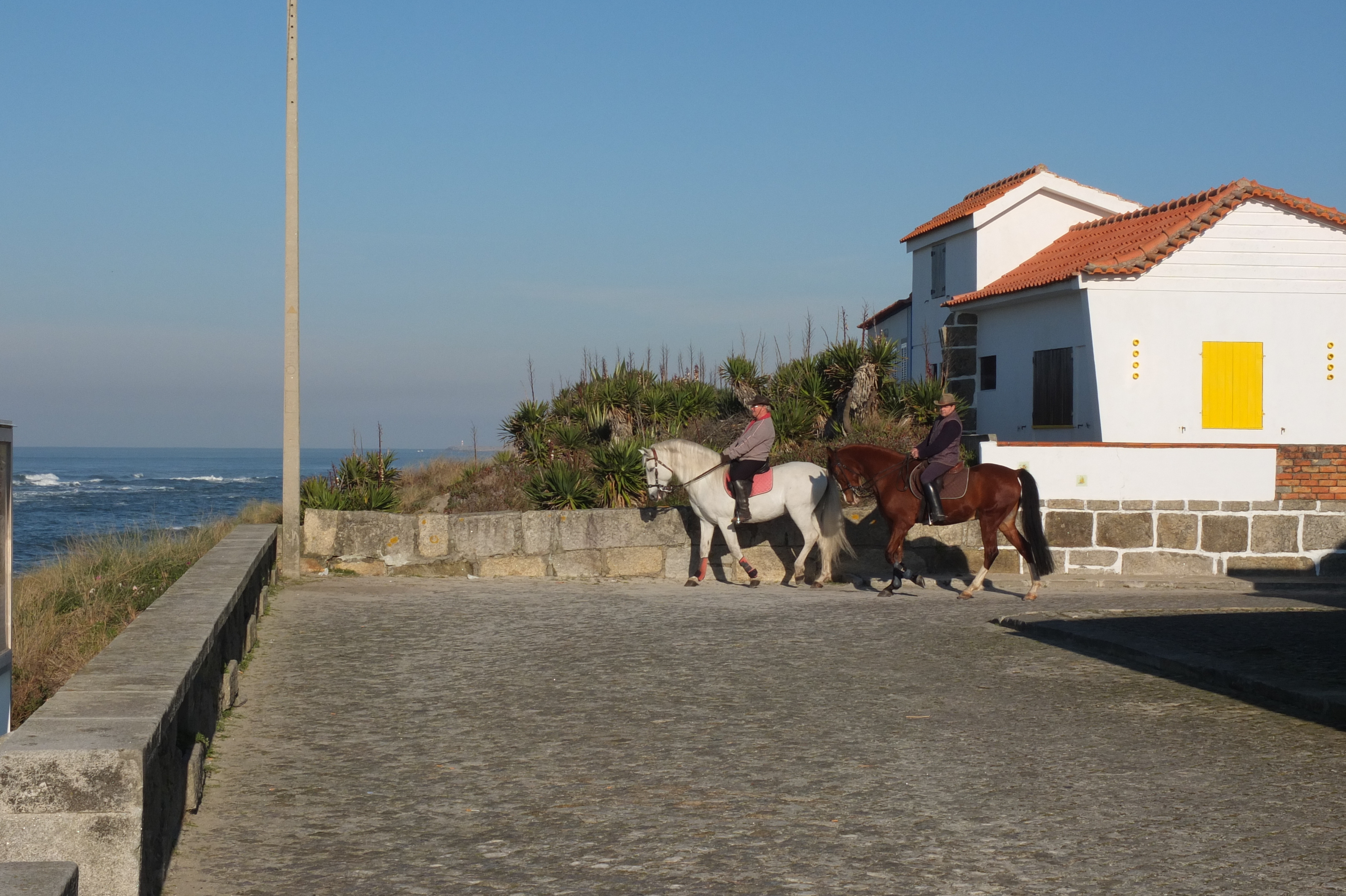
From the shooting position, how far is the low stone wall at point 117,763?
13.1 feet

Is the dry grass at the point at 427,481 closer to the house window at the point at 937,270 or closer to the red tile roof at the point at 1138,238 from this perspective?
the red tile roof at the point at 1138,238

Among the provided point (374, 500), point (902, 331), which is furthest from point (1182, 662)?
point (902, 331)

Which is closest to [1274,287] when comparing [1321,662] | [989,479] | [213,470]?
[989,479]

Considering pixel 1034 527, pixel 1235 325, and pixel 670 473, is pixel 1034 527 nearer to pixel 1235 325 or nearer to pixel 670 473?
pixel 670 473

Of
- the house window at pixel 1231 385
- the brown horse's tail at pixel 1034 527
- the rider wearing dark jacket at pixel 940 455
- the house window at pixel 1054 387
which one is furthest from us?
the house window at pixel 1054 387

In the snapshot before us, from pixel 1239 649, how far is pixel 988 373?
16.3 meters

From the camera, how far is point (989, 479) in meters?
14.8

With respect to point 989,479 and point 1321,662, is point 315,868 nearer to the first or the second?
point 1321,662

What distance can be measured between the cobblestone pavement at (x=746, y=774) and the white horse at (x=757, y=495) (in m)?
4.45

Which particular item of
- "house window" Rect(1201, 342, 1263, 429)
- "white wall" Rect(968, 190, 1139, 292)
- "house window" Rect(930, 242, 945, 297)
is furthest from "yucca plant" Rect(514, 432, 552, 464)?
"house window" Rect(930, 242, 945, 297)

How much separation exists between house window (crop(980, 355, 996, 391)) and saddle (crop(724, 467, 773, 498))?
37.7 feet

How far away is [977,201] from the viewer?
2969 centimetres

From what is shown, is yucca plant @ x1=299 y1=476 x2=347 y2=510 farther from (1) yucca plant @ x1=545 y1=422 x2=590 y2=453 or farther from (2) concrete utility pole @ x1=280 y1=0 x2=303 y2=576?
(1) yucca plant @ x1=545 y1=422 x2=590 y2=453

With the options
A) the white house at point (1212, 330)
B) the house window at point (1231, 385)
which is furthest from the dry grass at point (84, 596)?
the house window at point (1231, 385)
